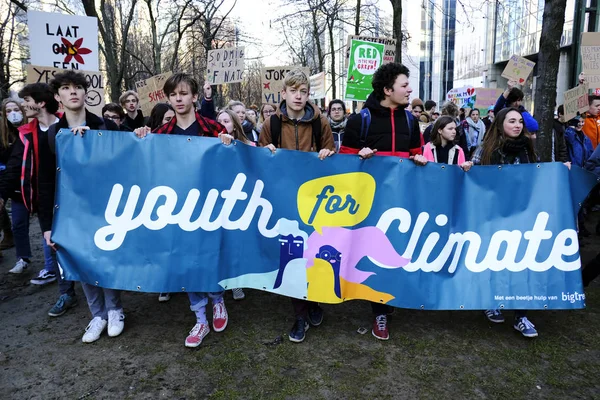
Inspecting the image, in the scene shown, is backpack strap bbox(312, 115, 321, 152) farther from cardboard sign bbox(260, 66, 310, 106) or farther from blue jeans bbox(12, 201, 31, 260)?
cardboard sign bbox(260, 66, 310, 106)

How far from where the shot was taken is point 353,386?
2.96 meters

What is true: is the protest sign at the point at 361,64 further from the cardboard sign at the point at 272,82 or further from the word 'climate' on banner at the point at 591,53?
the word 'climate' on banner at the point at 591,53

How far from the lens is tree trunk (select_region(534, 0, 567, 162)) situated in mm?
6328

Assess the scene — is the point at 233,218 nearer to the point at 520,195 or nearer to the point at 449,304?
the point at 449,304

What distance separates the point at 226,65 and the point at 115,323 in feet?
26.4

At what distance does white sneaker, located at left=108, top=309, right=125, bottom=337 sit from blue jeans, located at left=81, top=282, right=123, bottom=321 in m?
0.04

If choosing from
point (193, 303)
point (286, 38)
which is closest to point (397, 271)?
point (193, 303)

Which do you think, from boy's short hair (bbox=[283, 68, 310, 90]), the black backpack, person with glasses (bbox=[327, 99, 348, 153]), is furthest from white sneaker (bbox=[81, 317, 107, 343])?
person with glasses (bbox=[327, 99, 348, 153])

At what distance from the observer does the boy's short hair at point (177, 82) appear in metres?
3.44

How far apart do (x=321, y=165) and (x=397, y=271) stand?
99cm

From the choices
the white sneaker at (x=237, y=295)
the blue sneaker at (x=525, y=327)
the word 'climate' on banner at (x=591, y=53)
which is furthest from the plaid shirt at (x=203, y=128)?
the word 'climate' on banner at (x=591, y=53)

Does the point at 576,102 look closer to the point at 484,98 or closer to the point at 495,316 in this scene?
the point at 495,316

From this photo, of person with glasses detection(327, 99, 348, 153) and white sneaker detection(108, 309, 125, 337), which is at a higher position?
person with glasses detection(327, 99, 348, 153)

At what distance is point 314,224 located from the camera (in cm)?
353
